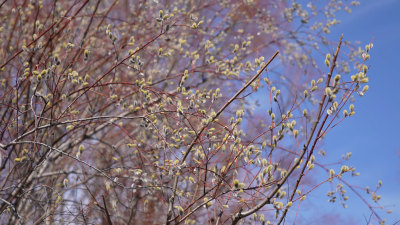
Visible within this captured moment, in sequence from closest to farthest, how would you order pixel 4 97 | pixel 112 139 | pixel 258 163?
pixel 258 163
pixel 4 97
pixel 112 139

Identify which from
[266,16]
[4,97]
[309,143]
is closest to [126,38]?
[4,97]

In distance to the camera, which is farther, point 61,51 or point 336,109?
→ point 61,51

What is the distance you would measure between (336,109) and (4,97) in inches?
163

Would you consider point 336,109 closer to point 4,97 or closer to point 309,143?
point 309,143

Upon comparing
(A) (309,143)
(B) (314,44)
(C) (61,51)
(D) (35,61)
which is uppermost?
(B) (314,44)

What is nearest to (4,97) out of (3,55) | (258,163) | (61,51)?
(3,55)

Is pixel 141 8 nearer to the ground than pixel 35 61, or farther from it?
farther from it

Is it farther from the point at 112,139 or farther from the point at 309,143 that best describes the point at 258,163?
the point at 112,139

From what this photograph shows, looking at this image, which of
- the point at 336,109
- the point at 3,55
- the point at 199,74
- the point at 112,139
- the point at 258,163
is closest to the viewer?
the point at 336,109

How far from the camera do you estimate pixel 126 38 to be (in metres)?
6.49

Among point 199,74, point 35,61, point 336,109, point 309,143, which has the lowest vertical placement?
point 309,143

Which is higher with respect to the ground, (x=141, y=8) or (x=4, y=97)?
(x=141, y=8)

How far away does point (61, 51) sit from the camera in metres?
6.70

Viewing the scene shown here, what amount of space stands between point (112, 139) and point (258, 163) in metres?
6.65
